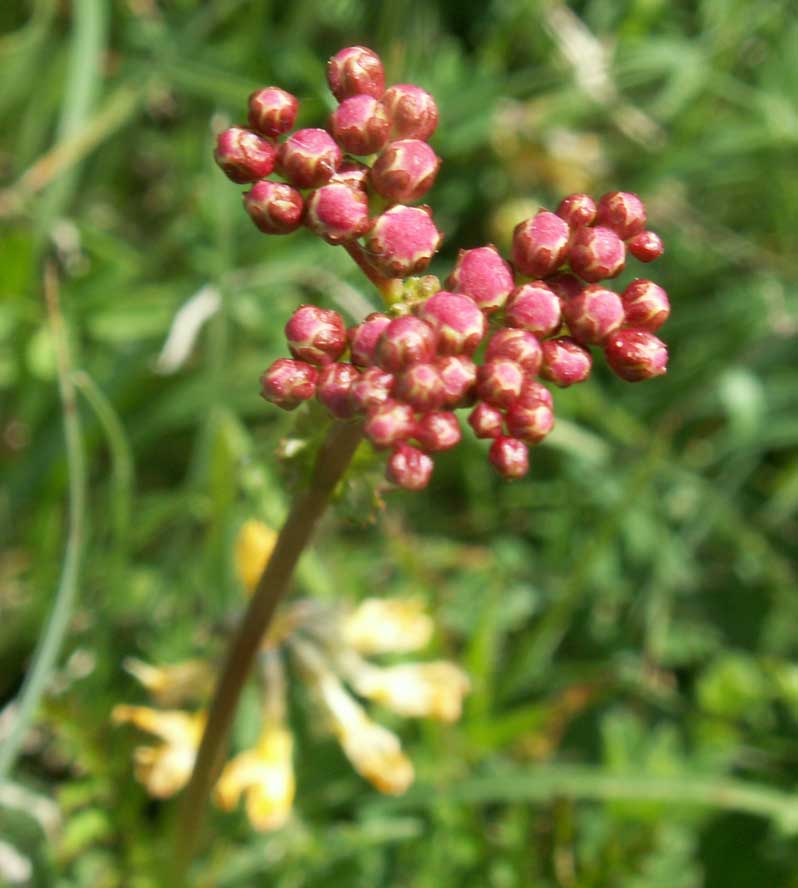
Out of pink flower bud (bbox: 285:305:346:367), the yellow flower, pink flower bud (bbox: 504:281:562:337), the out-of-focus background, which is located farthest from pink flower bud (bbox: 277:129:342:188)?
the yellow flower

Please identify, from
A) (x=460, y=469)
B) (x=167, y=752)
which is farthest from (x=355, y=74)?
(x=460, y=469)

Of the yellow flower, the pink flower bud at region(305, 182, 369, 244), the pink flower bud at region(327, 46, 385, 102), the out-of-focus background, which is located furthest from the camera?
the out-of-focus background

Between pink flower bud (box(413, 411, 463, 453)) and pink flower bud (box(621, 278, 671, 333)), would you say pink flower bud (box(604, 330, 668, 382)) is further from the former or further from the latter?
pink flower bud (box(413, 411, 463, 453))

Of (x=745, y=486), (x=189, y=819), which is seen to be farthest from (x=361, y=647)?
(x=745, y=486)

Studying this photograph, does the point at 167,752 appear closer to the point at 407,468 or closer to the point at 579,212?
the point at 407,468

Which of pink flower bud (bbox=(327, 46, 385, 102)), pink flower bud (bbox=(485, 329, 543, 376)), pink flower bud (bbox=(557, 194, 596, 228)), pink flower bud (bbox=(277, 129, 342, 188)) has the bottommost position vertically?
pink flower bud (bbox=(485, 329, 543, 376))

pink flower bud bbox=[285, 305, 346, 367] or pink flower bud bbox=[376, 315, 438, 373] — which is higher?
pink flower bud bbox=[376, 315, 438, 373]

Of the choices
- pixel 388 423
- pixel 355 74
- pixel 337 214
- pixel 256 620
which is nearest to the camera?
pixel 388 423
